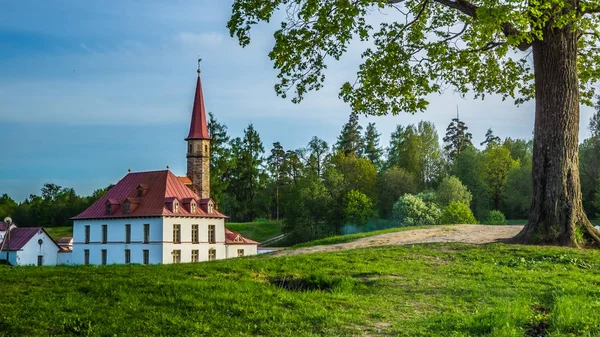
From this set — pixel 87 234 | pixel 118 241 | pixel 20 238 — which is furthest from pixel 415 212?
pixel 20 238

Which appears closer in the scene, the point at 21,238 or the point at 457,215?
the point at 457,215

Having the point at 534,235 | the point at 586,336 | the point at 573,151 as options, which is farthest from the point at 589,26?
the point at 586,336

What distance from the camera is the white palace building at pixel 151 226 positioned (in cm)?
5234

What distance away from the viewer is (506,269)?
12.0m

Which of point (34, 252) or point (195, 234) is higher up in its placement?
point (195, 234)

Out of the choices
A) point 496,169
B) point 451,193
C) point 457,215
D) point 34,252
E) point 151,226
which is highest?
point 496,169

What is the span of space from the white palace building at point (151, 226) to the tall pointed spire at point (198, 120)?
521 centimetres

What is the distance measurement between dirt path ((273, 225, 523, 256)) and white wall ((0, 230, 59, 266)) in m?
47.1

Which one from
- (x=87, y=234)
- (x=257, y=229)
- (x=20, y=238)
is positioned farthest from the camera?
(x=257, y=229)

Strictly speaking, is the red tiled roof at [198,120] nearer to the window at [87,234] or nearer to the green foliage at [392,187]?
the window at [87,234]

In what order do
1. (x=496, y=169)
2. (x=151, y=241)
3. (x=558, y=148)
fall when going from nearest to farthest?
1. (x=558, y=148)
2. (x=151, y=241)
3. (x=496, y=169)

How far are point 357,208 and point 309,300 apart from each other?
55.7 metres

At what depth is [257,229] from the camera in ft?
243

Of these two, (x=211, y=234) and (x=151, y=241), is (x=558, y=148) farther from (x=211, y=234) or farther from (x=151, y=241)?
(x=211, y=234)
